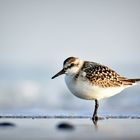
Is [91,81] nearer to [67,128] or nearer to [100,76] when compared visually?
[100,76]

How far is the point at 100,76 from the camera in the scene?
12695 mm

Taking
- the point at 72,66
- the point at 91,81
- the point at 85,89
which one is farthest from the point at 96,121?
the point at 72,66

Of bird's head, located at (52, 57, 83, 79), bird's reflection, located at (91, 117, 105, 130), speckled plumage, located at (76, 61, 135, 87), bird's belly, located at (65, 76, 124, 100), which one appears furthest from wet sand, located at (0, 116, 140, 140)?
bird's head, located at (52, 57, 83, 79)

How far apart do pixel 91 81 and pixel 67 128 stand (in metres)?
1.84

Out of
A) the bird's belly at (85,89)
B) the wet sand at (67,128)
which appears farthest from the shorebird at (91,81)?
the wet sand at (67,128)

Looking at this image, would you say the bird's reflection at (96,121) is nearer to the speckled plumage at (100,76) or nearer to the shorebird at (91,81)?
the shorebird at (91,81)

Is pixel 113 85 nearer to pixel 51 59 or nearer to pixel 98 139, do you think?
pixel 98 139

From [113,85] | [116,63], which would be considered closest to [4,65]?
[116,63]

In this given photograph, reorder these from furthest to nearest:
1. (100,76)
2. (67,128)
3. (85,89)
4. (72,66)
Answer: (72,66) < (100,76) < (85,89) < (67,128)

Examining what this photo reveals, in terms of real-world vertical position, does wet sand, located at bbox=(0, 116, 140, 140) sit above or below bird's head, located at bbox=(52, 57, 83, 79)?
below

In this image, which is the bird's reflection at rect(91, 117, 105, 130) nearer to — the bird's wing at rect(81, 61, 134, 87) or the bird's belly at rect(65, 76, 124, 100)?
the bird's belly at rect(65, 76, 124, 100)

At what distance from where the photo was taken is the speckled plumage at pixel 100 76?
12.6m

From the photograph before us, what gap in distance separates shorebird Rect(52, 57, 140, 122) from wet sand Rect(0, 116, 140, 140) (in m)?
0.42

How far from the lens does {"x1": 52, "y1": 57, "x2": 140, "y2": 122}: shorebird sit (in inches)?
492
